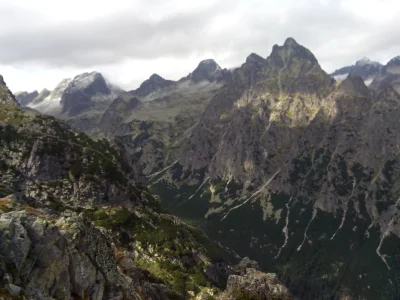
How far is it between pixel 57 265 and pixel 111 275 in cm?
1824

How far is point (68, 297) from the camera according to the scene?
2232 inches

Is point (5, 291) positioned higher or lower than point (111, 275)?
higher

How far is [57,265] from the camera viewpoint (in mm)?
56125

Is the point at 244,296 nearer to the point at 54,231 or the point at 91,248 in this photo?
the point at 91,248

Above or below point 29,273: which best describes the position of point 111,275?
below

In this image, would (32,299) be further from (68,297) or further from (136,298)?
(136,298)

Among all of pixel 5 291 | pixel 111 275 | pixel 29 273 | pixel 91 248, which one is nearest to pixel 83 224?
pixel 91 248

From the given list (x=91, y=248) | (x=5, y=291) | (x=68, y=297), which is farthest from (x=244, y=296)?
(x=5, y=291)

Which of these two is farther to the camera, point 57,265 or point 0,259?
point 57,265

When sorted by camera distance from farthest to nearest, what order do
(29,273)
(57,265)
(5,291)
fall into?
(57,265)
(29,273)
(5,291)

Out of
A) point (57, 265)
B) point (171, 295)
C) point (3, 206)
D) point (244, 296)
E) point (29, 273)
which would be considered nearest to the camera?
point (29, 273)

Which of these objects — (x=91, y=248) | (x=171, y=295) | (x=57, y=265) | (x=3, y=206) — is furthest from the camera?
(x=171, y=295)

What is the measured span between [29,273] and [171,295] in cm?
9204

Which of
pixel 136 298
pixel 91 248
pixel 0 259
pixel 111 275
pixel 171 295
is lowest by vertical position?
pixel 171 295
